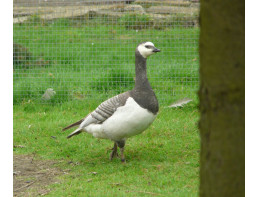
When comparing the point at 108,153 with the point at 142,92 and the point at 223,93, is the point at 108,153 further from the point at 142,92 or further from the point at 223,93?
the point at 223,93

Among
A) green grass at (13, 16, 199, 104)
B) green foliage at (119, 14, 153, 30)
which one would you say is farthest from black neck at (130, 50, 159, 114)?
green foliage at (119, 14, 153, 30)

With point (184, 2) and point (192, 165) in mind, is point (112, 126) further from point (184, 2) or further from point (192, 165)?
point (184, 2)

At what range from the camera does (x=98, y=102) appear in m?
7.93

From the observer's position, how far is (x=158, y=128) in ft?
21.4

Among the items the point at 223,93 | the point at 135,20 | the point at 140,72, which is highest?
the point at 135,20

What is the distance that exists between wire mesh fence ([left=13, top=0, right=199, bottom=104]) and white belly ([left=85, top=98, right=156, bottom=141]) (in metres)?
3.00

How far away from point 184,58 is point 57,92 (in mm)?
3251

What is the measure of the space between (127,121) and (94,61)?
17.2 feet

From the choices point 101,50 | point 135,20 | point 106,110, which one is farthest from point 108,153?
point 101,50

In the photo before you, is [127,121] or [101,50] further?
[101,50]

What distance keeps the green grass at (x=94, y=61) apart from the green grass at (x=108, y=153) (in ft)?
1.61

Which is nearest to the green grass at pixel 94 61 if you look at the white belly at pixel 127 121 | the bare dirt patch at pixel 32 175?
the bare dirt patch at pixel 32 175

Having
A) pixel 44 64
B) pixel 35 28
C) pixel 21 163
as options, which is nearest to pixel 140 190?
pixel 21 163

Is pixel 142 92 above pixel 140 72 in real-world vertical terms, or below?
below
